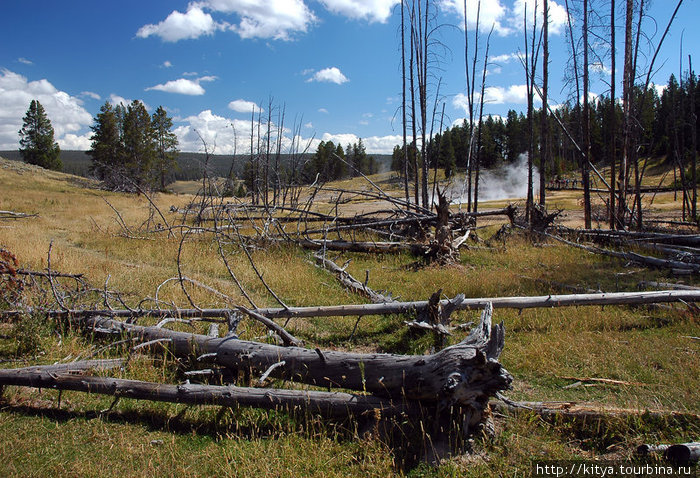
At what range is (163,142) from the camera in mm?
52281

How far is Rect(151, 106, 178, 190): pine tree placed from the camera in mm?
50656

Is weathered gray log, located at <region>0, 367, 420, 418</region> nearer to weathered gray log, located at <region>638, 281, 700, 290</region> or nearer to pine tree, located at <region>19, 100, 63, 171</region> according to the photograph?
weathered gray log, located at <region>638, 281, 700, 290</region>

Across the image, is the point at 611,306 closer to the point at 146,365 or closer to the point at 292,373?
the point at 292,373

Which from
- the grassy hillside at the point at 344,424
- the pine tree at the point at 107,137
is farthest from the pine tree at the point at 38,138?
the grassy hillside at the point at 344,424

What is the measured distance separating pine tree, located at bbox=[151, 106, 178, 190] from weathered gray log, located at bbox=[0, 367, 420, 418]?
165 ft

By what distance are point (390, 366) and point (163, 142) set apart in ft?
183

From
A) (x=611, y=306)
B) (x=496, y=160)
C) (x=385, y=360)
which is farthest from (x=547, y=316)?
(x=496, y=160)

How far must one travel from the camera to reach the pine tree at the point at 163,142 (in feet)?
A: 166

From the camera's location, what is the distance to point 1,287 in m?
5.95

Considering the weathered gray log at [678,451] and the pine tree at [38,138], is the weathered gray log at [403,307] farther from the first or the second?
the pine tree at [38,138]

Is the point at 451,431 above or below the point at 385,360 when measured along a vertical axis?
below

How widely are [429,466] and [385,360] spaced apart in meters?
0.90

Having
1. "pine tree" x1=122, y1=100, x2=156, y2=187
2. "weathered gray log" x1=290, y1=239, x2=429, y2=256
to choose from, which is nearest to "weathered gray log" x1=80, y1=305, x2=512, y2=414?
"weathered gray log" x1=290, y1=239, x2=429, y2=256

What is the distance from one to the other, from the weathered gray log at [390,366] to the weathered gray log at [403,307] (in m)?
0.73
